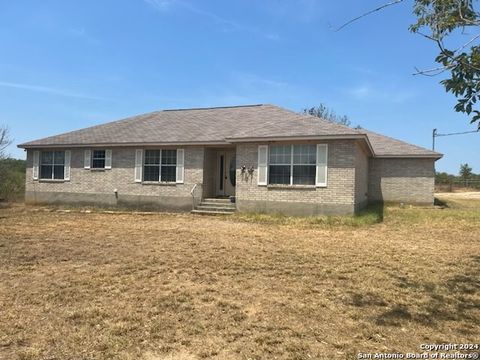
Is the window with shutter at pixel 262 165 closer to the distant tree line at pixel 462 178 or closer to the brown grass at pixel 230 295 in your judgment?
the brown grass at pixel 230 295

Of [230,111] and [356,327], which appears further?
[230,111]

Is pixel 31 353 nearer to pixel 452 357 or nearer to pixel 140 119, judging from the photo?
pixel 452 357

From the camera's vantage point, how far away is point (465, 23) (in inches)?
170

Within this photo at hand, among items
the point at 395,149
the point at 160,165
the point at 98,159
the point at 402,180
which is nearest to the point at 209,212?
the point at 160,165

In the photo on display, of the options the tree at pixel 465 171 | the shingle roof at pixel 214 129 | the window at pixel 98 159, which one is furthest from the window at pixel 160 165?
the tree at pixel 465 171

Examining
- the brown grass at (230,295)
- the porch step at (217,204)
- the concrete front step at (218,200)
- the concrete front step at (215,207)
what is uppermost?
the concrete front step at (218,200)

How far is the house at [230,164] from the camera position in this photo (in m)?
14.9

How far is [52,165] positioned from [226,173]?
9.45 meters

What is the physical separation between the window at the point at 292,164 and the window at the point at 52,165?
11.5m

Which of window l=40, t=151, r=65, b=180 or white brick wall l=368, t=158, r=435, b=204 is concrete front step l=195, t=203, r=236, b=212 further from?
white brick wall l=368, t=158, r=435, b=204

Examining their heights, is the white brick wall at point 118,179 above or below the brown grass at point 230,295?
above

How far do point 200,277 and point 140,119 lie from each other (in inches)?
700

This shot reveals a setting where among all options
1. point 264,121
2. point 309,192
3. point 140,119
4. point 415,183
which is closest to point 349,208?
point 309,192

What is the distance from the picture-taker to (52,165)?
20828 mm
